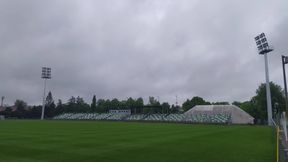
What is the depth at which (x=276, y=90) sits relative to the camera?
109688 mm

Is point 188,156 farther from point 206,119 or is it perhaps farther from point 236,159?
point 206,119

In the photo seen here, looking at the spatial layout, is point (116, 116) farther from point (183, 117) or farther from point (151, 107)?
point (183, 117)

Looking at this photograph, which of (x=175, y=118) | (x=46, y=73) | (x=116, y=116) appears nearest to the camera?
(x=175, y=118)

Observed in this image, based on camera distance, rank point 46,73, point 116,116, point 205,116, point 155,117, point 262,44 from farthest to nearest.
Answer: point 46,73 → point 116,116 → point 155,117 → point 205,116 → point 262,44

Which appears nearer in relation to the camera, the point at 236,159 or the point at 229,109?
the point at 236,159

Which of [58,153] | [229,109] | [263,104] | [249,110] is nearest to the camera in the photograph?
[58,153]

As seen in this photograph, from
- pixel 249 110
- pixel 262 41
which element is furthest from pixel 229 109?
pixel 262 41

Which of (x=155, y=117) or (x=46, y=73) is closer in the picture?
(x=155, y=117)

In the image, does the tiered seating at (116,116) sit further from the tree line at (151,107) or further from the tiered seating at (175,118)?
the tiered seating at (175,118)

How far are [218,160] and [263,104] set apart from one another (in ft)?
338

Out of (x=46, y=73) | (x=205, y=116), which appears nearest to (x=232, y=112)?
(x=205, y=116)

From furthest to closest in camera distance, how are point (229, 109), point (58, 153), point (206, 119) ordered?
point (229, 109) → point (206, 119) → point (58, 153)

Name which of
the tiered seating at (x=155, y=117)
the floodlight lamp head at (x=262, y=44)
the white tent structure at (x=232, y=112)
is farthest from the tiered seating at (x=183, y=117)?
the floodlight lamp head at (x=262, y=44)

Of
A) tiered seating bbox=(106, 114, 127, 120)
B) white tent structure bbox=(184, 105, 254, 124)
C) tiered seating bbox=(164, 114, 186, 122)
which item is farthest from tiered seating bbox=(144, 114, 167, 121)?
white tent structure bbox=(184, 105, 254, 124)
